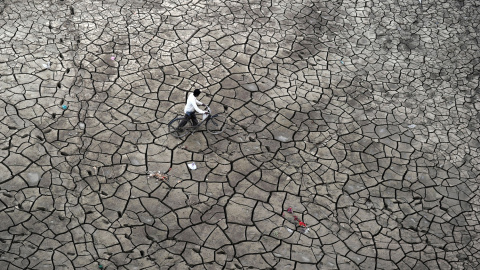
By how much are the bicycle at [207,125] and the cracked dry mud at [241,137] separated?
0.13 metres

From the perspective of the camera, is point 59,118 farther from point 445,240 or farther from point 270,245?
point 445,240

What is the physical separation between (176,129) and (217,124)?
2.20ft

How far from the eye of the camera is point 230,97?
27.3ft

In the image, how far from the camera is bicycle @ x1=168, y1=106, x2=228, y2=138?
7531 mm

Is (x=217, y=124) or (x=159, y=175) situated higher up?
(x=217, y=124)

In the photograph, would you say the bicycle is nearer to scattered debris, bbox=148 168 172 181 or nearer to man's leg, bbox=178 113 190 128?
man's leg, bbox=178 113 190 128

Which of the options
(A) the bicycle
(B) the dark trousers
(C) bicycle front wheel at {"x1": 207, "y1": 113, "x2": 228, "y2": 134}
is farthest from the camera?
(C) bicycle front wheel at {"x1": 207, "y1": 113, "x2": 228, "y2": 134}

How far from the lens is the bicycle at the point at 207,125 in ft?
24.7

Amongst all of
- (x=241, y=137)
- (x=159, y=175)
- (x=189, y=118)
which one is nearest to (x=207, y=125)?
(x=189, y=118)

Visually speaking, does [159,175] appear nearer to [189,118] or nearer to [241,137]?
[189,118]

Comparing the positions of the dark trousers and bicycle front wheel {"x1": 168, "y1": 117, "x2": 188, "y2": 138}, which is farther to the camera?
bicycle front wheel {"x1": 168, "y1": 117, "x2": 188, "y2": 138}

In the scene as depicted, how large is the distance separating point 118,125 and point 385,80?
16.2ft

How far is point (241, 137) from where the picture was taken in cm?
764

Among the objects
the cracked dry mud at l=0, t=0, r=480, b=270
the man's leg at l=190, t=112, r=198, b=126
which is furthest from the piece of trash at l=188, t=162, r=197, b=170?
the man's leg at l=190, t=112, r=198, b=126
